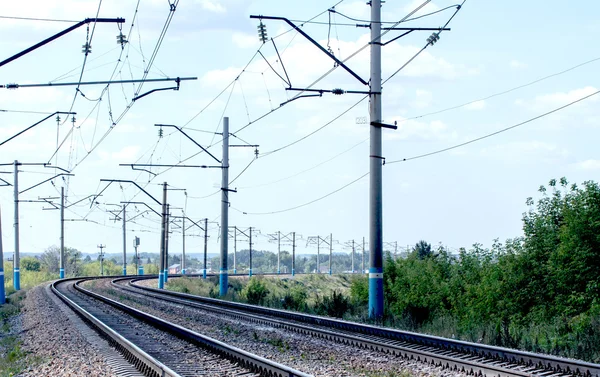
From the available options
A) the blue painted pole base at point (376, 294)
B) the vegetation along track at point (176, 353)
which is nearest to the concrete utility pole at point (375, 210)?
the blue painted pole base at point (376, 294)

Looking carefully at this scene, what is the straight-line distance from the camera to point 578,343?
15.5 meters

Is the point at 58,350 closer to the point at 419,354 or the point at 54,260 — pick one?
the point at 419,354

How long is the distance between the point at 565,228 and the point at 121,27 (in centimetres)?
1429

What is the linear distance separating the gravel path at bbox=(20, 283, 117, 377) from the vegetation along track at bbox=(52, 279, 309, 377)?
615 mm

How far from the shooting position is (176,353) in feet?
53.9

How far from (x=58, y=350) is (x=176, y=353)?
3.21 m

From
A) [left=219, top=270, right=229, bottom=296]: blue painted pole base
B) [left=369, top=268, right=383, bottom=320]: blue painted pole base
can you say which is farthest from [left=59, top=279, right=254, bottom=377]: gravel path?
[left=219, top=270, right=229, bottom=296]: blue painted pole base

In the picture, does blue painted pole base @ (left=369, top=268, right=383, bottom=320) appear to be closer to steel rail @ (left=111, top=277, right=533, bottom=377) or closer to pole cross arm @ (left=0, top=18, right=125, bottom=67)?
steel rail @ (left=111, top=277, right=533, bottom=377)

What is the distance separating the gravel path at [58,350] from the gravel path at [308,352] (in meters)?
3.17

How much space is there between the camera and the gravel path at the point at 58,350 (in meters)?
14.5

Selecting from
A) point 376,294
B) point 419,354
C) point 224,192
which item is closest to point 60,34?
point 419,354

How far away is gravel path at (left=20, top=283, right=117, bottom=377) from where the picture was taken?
1452cm

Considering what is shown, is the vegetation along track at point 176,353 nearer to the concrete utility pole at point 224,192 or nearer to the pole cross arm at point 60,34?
the pole cross arm at point 60,34

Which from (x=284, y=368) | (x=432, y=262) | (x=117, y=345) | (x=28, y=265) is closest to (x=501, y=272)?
(x=432, y=262)
